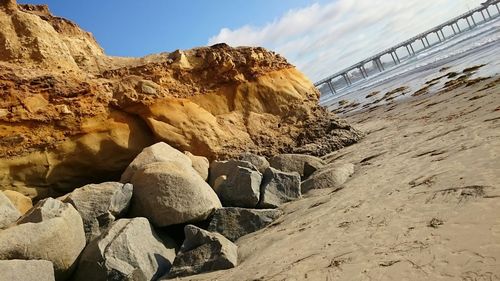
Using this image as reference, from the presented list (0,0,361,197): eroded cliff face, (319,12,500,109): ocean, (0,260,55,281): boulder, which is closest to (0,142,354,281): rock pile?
(0,260,55,281): boulder

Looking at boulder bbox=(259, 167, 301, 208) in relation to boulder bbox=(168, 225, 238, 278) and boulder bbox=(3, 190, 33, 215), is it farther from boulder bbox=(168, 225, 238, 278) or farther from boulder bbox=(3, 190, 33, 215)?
boulder bbox=(3, 190, 33, 215)

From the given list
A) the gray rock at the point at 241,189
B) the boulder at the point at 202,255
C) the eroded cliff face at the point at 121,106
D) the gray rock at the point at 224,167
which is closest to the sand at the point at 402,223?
the boulder at the point at 202,255

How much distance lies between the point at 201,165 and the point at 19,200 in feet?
11.7

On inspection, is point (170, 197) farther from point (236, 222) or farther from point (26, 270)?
point (26, 270)

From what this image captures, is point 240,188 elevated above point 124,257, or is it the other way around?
point 124,257

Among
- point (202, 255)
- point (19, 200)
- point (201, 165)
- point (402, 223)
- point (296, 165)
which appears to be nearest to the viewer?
point (402, 223)

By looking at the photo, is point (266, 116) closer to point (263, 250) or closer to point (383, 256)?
point (263, 250)

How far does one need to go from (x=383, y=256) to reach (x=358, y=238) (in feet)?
2.36

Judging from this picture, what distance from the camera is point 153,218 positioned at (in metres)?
6.32

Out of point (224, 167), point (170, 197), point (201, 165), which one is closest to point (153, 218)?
point (170, 197)

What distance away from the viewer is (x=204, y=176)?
8.49 m

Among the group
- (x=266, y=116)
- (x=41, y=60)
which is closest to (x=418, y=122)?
(x=266, y=116)

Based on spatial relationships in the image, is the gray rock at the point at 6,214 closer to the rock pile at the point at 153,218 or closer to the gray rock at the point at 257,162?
the rock pile at the point at 153,218

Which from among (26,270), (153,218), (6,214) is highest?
(6,214)
